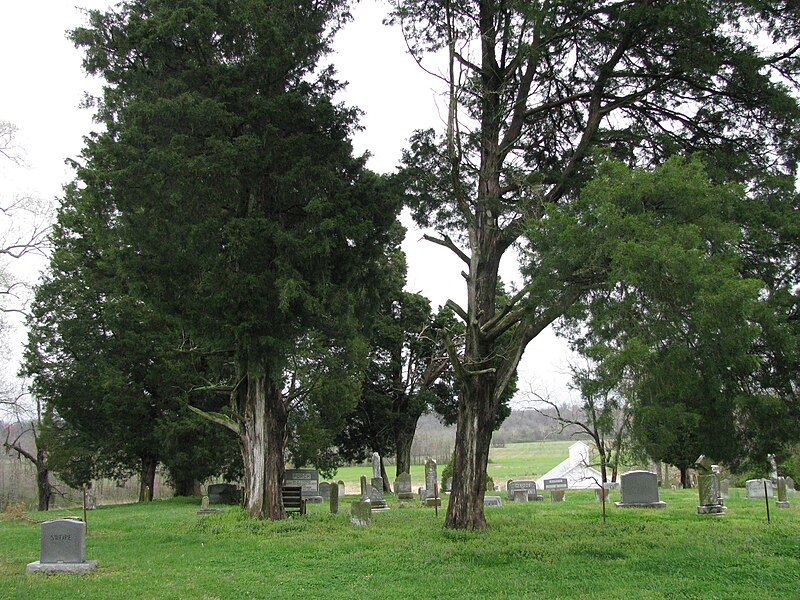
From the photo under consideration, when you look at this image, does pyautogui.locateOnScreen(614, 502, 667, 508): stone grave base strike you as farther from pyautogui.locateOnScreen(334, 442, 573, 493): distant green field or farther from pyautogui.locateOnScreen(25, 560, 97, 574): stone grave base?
pyautogui.locateOnScreen(334, 442, 573, 493): distant green field

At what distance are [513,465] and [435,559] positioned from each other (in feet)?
179

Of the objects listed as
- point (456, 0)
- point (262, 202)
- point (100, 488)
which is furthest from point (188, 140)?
point (100, 488)

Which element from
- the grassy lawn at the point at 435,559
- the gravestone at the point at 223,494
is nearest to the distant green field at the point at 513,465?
the gravestone at the point at 223,494

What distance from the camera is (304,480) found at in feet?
76.5

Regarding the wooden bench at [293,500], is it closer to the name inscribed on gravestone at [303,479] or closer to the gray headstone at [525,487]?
the name inscribed on gravestone at [303,479]

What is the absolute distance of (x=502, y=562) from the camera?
34.3ft

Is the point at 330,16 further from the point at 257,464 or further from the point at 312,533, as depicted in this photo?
the point at 312,533

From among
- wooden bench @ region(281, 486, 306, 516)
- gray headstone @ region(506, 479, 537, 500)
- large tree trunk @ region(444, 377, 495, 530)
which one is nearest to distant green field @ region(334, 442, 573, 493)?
gray headstone @ region(506, 479, 537, 500)

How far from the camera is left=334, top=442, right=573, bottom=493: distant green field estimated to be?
48634 millimetres

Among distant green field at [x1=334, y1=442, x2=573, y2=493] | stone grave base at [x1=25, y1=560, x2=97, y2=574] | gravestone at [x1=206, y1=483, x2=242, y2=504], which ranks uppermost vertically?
stone grave base at [x1=25, y1=560, x2=97, y2=574]

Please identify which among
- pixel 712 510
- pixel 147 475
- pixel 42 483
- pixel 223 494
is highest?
pixel 712 510

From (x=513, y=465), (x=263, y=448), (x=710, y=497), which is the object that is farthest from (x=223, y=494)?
(x=513, y=465)

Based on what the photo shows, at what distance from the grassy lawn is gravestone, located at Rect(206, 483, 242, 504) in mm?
7774

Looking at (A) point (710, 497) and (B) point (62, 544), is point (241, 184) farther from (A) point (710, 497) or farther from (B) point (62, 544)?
(A) point (710, 497)
